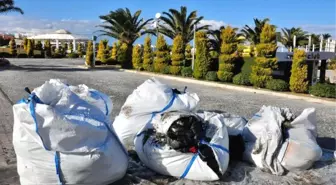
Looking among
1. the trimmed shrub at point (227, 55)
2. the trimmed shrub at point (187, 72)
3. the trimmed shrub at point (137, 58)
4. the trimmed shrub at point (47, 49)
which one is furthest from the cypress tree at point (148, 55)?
the trimmed shrub at point (47, 49)

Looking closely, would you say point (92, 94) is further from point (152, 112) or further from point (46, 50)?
point (46, 50)

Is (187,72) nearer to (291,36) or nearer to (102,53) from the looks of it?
(102,53)

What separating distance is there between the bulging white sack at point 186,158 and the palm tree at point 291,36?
3485 cm

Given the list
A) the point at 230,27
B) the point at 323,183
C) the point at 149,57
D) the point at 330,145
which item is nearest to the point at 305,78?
the point at 230,27

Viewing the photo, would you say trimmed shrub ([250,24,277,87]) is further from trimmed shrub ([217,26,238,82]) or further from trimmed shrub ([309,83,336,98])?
trimmed shrub ([309,83,336,98])

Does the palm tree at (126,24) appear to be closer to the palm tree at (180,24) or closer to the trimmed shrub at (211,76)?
the palm tree at (180,24)

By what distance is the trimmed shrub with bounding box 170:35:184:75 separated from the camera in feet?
64.1

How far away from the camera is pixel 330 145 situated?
17.4 feet

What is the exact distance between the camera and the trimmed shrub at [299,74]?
1225 cm

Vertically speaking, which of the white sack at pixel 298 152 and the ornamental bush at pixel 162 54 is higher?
the ornamental bush at pixel 162 54

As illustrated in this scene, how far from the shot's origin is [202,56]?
55.6ft

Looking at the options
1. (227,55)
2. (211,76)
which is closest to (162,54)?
(211,76)

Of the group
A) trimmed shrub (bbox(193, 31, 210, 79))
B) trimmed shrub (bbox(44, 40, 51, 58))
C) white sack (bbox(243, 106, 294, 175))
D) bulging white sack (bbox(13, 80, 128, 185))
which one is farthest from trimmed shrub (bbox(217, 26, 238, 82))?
trimmed shrub (bbox(44, 40, 51, 58))

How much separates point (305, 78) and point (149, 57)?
41.5 ft
